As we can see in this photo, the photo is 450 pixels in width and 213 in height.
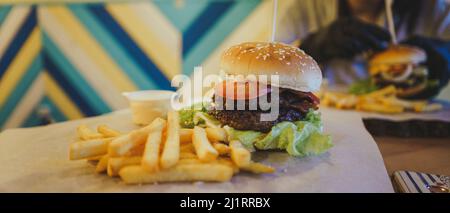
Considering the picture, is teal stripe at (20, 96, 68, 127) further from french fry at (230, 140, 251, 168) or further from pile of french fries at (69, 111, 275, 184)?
french fry at (230, 140, 251, 168)

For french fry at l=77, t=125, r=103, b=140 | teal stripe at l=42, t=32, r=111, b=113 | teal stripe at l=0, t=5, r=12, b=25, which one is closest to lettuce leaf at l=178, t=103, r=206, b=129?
french fry at l=77, t=125, r=103, b=140

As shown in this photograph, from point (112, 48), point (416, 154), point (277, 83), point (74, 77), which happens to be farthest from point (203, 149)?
point (74, 77)

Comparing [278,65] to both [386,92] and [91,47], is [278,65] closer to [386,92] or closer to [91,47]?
[386,92]

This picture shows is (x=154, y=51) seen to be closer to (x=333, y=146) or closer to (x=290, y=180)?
(x=333, y=146)

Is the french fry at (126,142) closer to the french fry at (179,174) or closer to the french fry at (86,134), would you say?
the french fry at (179,174)

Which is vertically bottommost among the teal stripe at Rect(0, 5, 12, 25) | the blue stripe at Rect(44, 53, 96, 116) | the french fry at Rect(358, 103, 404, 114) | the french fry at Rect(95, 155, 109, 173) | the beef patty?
the french fry at Rect(95, 155, 109, 173)
